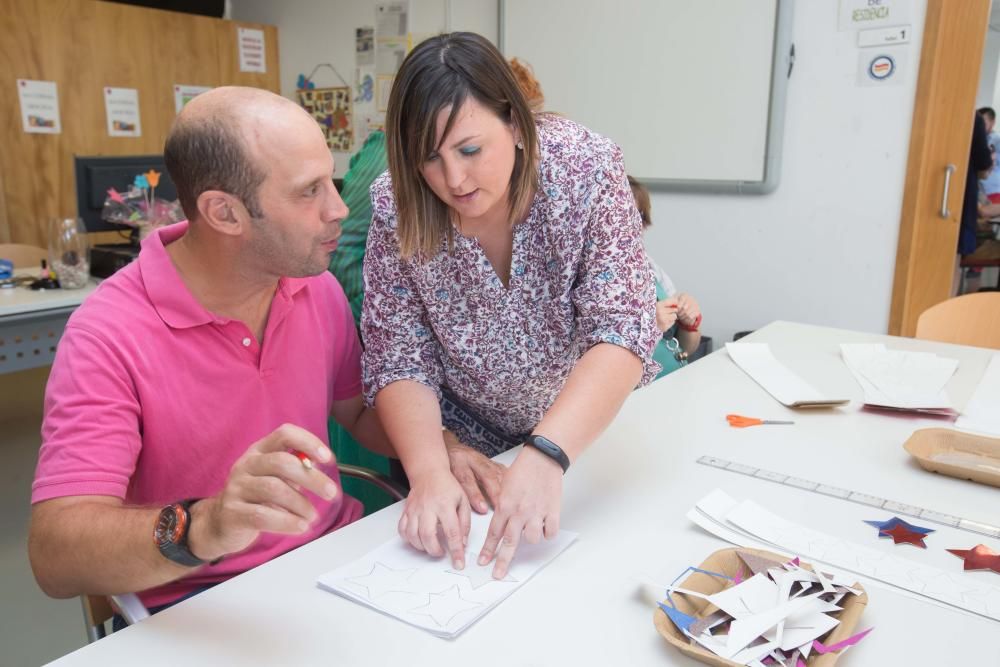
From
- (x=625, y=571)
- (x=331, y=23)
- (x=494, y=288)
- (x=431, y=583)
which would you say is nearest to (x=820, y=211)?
(x=494, y=288)

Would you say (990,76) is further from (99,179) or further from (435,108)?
(435,108)

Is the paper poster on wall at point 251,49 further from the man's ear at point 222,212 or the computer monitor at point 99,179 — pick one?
the man's ear at point 222,212

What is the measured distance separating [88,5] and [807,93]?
3702 millimetres

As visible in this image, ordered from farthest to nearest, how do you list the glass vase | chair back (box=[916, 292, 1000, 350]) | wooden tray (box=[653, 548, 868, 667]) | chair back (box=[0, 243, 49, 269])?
chair back (box=[0, 243, 49, 269])
the glass vase
chair back (box=[916, 292, 1000, 350])
wooden tray (box=[653, 548, 868, 667])

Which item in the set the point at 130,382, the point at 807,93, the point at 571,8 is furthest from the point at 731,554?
the point at 571,8

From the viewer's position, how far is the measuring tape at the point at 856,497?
1046 millimetres

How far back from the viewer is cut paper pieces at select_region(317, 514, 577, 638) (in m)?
0.84

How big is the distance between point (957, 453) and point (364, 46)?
3.87 meters

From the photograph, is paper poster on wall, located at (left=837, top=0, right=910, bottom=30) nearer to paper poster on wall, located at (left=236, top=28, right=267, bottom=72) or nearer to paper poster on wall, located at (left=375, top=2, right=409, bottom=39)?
paper poster on wall, located at (left=375, top=2, right=409, bottom=39)

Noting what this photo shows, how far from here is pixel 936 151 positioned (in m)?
2.77

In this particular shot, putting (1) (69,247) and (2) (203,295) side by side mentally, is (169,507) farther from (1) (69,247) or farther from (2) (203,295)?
(1) (69,247)

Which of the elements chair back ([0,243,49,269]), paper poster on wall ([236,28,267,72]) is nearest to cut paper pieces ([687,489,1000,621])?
chair back ([0,243,49,269])

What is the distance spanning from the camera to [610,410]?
1.08 m

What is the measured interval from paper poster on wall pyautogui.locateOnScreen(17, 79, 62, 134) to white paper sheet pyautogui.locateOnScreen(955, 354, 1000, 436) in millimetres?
4359
